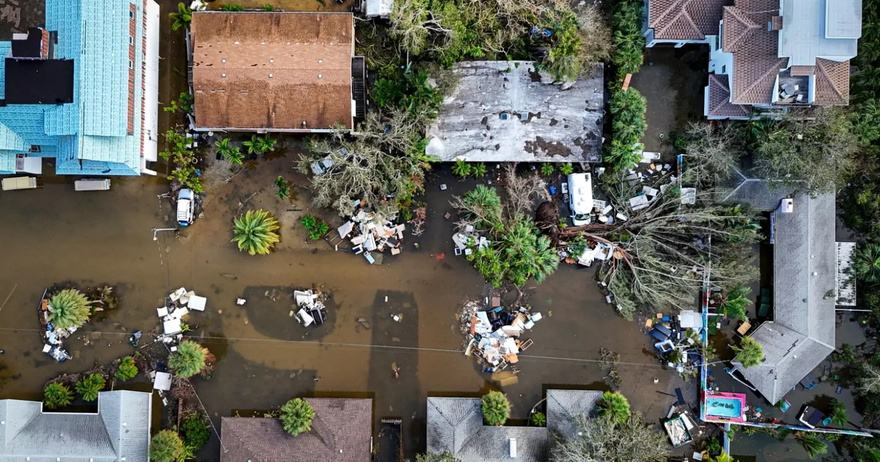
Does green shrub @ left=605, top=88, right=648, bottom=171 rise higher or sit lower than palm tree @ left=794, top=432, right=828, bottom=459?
higher

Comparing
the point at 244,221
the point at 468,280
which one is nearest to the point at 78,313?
the point at 244,221

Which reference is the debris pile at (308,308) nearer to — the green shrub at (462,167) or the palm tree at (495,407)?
the palm tree at (495,407)

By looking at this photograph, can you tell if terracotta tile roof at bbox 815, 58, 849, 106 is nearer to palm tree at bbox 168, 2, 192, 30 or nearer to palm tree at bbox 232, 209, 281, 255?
palm tree at bbox 232, 209, 281, 255

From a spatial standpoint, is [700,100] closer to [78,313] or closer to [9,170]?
[78,313]

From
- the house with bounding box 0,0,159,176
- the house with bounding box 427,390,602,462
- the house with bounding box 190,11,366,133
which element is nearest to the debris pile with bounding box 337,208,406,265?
the house with bounding box 190,11,366,133

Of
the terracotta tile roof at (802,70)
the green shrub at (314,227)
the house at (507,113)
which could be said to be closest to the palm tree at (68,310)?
the green shrub at (314,227)

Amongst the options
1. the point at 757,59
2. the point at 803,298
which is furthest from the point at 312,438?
the point at 757,59
